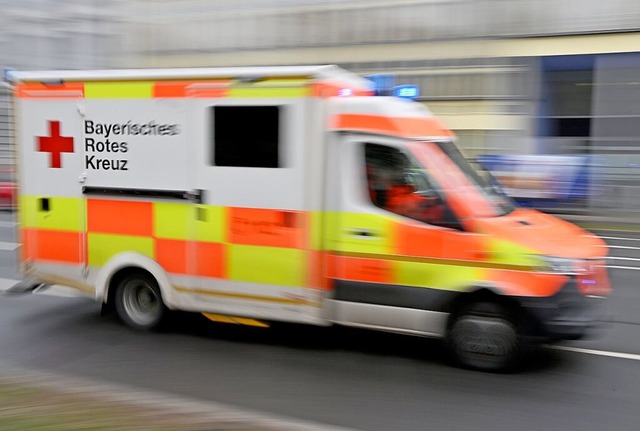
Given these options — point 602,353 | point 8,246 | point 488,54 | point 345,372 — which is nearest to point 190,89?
point 345,372

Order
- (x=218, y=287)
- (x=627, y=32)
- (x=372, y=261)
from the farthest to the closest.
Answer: (x=627, y=32)
(x=218, y=287)
(x=372, y=261)

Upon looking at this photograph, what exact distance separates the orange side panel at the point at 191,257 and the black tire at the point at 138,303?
0.39m

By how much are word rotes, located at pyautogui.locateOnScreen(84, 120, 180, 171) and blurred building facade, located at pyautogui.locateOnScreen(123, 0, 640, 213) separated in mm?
14729

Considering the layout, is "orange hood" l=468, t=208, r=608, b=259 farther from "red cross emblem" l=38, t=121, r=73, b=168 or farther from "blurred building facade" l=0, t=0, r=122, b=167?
"blurred building facade" l=0, t=0, r=122, b=167

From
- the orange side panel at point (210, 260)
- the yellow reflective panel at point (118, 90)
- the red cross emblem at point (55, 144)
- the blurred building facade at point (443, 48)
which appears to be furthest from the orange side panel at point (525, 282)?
the blurred building facade at point (443, 48)

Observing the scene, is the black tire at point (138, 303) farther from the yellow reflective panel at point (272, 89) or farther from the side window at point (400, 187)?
the side window at point (400, 187)

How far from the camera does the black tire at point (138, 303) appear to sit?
661 centimetres

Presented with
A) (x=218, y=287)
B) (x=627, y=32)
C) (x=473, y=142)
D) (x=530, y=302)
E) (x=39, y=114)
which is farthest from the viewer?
(x=473, y=142)

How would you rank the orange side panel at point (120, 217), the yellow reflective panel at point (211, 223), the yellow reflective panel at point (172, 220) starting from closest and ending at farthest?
the yellow reflective panel at point (211, 223) → the yellow reflective panel at point (172, 220) → the orange side panel at point (120, 217)

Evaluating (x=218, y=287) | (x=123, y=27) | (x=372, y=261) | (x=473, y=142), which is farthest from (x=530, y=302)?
(x=123, y=27)

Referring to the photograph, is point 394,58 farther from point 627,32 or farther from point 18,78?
point 18,78

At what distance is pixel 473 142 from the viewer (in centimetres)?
2425

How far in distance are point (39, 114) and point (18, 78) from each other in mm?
448

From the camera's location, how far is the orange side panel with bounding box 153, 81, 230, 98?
5.98m
